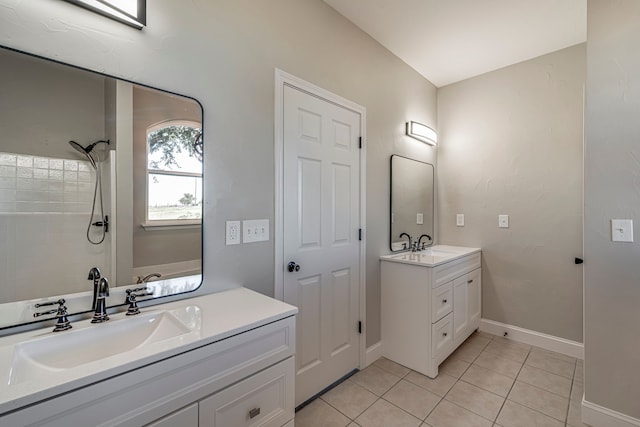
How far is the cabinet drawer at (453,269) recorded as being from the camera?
7.09ft

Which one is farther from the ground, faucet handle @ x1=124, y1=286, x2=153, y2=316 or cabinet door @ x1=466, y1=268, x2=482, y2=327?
faucet handle @ x1=124, y1=286, x2=153, y2=316

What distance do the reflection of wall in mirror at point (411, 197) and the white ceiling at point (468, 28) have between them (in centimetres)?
101

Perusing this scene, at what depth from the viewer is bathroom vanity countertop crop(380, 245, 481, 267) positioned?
222 centimetres

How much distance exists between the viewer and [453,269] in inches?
95.1

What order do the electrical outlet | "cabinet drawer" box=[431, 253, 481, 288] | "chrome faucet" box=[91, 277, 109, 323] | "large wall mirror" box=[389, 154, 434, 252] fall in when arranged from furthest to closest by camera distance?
"large wall mirror" box=[389, 154, 434, 252] < "cabinet drawer" box=[431, 253, 481, 288] < the electrical outlet < "chrome faucet" box=[91, 277, 109, 323]

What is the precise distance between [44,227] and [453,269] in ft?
8.51

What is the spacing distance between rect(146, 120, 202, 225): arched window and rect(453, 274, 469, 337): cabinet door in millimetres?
2181

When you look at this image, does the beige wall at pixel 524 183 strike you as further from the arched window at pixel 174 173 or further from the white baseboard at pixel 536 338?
the arched window at pixel 174 173

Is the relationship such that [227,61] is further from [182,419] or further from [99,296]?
[182,419]

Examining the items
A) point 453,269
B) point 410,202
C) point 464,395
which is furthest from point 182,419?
point 410,202

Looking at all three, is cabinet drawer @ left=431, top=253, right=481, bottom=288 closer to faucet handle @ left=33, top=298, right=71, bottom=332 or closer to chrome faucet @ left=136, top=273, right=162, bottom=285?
chrome faucet @ left=136, top=273, right=162, bottom=285

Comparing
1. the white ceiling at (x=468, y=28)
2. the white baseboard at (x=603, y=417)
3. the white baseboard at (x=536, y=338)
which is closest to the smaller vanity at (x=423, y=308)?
the white baseboard at (x=536, y=338)

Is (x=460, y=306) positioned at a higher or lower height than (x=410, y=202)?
lower

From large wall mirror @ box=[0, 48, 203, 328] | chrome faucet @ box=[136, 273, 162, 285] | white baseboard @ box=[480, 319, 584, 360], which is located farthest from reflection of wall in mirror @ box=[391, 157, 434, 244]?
chrome faucet @ box=[136, 273, 162, 285]
